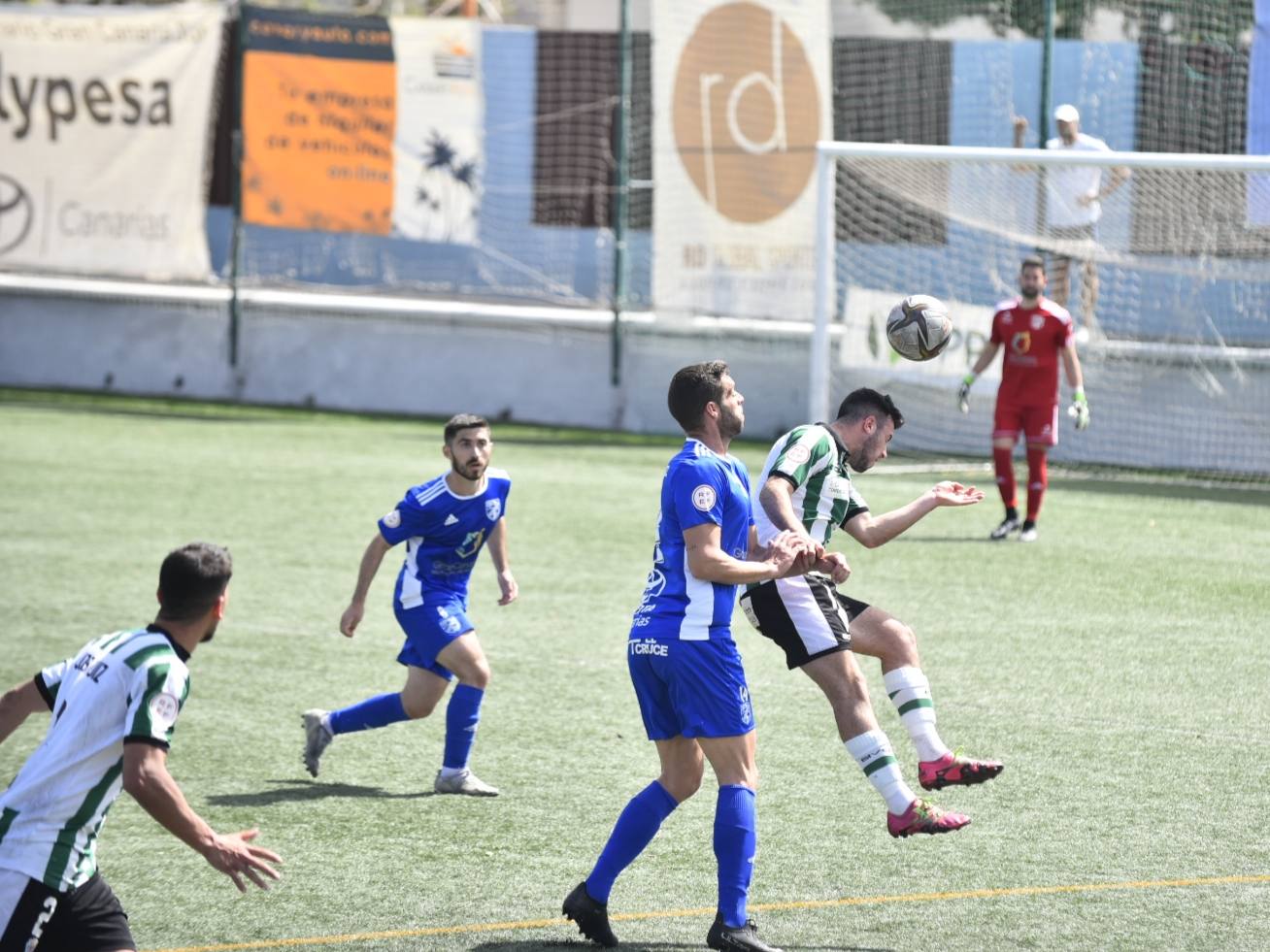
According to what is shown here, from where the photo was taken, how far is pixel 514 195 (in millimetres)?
21125

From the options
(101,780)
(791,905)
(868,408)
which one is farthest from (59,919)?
(868,408)

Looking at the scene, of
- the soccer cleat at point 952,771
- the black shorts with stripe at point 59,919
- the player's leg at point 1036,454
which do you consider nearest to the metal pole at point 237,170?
the player's leg at point 1036,454

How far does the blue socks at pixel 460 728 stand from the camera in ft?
24.6

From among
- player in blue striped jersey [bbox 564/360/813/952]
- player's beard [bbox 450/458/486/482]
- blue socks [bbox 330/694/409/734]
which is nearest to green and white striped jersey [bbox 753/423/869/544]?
player in blue striped jersey [bbox 564/360/813/952]

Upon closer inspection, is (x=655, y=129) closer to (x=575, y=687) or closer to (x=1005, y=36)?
(x=1005, y=36)

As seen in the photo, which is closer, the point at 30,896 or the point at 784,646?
the point at 30,896

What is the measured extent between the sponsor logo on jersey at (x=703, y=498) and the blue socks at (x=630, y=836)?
2.90 ft

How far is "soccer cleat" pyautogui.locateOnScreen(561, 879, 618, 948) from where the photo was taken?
18.7 ft

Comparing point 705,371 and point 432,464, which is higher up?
point 705,371

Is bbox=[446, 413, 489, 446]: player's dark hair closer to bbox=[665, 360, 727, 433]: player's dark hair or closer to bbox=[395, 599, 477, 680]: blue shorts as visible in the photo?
bbox=[395, 599, 477, 680]: blue shorts

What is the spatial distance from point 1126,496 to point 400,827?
424 inches

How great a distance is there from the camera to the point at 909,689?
22.5ft

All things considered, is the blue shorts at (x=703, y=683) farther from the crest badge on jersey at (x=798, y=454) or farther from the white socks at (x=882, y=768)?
the crest badge on jersey at (x=798, y=454)

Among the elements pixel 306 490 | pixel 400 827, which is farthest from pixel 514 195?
pixel 400 827
